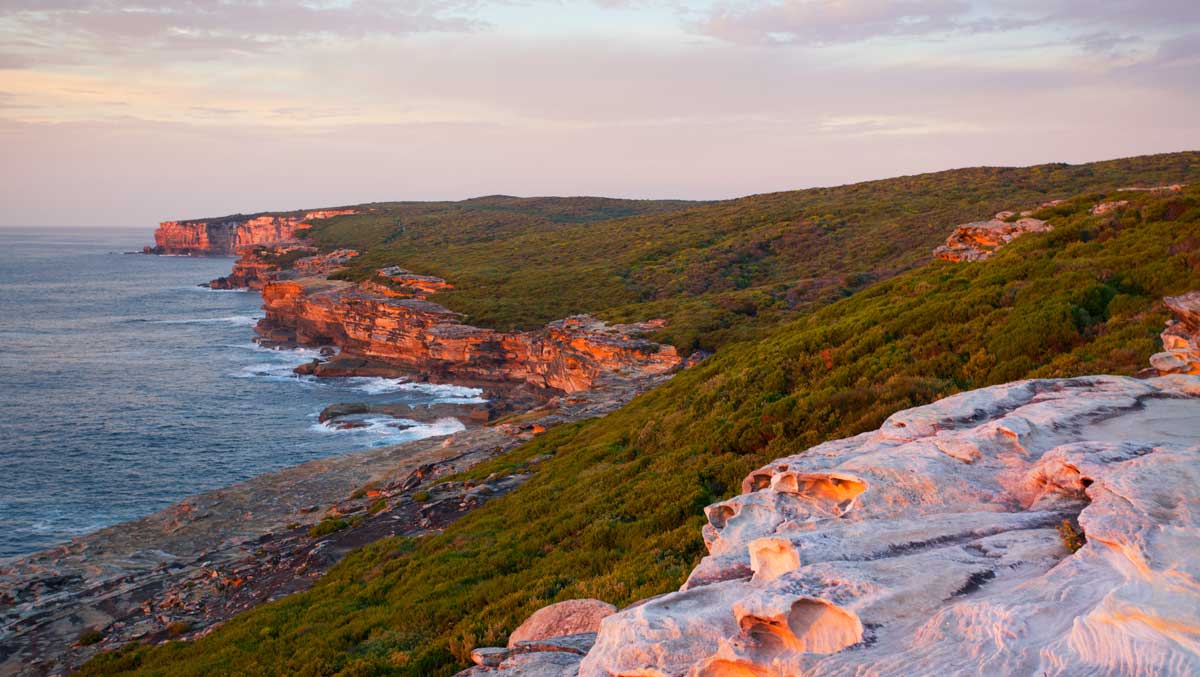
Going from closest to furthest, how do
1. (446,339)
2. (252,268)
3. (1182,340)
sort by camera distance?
(1182,340), (446,339), (252,268)

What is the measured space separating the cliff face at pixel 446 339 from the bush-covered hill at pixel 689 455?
20360 millimetres

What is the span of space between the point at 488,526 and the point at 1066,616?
14.7 meters

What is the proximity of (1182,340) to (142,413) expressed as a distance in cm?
5421

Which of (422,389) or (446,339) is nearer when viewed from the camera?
(422,389)

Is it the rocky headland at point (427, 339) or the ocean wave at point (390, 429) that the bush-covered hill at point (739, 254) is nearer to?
the rocky headland at point (427, 339)

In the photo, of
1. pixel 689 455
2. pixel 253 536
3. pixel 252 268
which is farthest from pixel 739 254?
pixel 252 268

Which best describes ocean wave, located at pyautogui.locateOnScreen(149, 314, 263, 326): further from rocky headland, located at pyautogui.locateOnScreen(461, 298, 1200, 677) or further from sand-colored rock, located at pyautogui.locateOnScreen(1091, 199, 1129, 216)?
rocky headland, located at pyautogui.locateOnScreen(461, 298, 1200, 677)

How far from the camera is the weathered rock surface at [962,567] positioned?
411 cm

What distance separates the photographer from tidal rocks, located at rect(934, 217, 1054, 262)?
28859 millimetres

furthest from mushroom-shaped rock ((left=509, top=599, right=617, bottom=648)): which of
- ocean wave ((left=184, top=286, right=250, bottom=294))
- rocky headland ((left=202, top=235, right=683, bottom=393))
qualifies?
ocean wave ((left=184, top=286, right=250, bottom=294))

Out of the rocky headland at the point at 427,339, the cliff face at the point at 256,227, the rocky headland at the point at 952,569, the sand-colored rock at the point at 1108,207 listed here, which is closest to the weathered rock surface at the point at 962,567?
the rocky headland at the point at 952,569

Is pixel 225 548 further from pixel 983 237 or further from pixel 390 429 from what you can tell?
pixel 983 237

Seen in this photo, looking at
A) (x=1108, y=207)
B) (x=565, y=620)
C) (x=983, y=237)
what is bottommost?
(x=565, y=620)

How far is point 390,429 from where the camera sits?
43.9 metres
